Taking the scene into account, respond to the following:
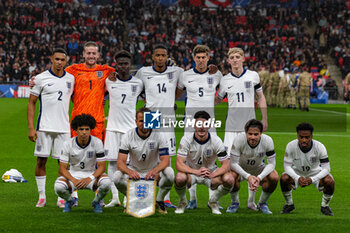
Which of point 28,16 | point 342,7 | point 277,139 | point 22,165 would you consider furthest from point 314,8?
point 22,165

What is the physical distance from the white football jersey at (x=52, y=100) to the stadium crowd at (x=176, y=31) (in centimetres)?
3041

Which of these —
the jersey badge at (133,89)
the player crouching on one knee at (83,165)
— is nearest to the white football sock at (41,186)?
the player crouching on one knee at (83,165)

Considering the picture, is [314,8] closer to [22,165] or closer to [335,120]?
[335,120]

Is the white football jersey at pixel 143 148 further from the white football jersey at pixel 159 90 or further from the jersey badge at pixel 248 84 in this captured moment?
the jersey badge at pixel 248 84

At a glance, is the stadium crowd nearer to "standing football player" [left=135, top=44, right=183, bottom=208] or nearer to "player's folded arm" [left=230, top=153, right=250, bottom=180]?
"standing football player" [left=135, top=44, right=183, bottom=208]

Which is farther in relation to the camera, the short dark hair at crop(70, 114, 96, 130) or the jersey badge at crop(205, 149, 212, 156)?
the jersey badge at crop(205, 149, 212, 156)

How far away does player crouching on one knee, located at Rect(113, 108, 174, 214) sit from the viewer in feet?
24.9

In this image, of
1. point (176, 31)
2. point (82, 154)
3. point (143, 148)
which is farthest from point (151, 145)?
point (176, 31)

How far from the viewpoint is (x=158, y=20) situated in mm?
45875

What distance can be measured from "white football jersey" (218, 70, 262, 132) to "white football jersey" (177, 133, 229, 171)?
3.89 feet

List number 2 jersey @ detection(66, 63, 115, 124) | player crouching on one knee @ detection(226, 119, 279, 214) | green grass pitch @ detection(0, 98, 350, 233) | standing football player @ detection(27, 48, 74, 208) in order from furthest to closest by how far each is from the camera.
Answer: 1. number 2 jersey @ detection(66, 63, 115, 124)
2. standing football player @ detection(27, 48, 74, 208)
3. player crouching on one knee @ detection(226, 119, 279, 214)
4. green grass pitch @ detection(0, 98, 350, 233)

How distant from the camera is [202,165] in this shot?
313 inches

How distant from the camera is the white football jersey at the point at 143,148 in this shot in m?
7.72

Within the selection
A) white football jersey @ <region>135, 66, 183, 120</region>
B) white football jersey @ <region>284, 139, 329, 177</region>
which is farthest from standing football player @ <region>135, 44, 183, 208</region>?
white football jersey @ <region>284, 139, 329, 177</region>
